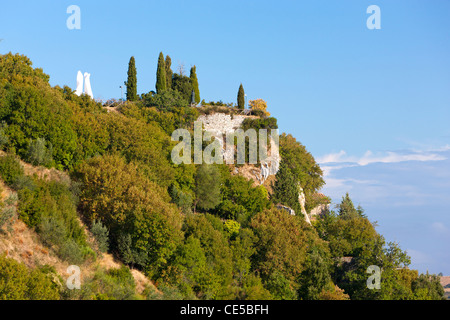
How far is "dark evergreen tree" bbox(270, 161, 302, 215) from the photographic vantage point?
6744 centimetres

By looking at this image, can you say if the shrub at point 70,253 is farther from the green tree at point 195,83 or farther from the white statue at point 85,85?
the green tree at point 195,83

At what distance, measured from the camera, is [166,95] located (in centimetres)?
7431

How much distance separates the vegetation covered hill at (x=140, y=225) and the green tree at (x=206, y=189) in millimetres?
121

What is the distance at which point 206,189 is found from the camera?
200 ft

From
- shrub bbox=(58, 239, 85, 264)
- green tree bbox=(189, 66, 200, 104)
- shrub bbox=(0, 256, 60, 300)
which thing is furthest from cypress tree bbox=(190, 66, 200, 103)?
shrub bbox=(0, 256, 60, 300)

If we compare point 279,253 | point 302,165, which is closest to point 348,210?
point 302,165

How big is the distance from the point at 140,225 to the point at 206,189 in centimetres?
1764

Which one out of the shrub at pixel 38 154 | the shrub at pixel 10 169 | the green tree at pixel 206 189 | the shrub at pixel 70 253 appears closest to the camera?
the shrub at pixel 70 253

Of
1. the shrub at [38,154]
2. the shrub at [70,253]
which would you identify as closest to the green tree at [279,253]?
the shrub at [70,253]

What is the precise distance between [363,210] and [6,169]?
64.7 m

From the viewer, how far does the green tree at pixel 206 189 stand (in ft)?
199

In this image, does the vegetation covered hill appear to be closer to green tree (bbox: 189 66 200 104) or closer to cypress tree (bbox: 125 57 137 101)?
cypress tree (bbox: 125 57 137 101)

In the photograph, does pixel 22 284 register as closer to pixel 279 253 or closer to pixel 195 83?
pixel 279 253

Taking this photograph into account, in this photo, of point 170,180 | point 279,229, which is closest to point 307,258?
point 279,229
